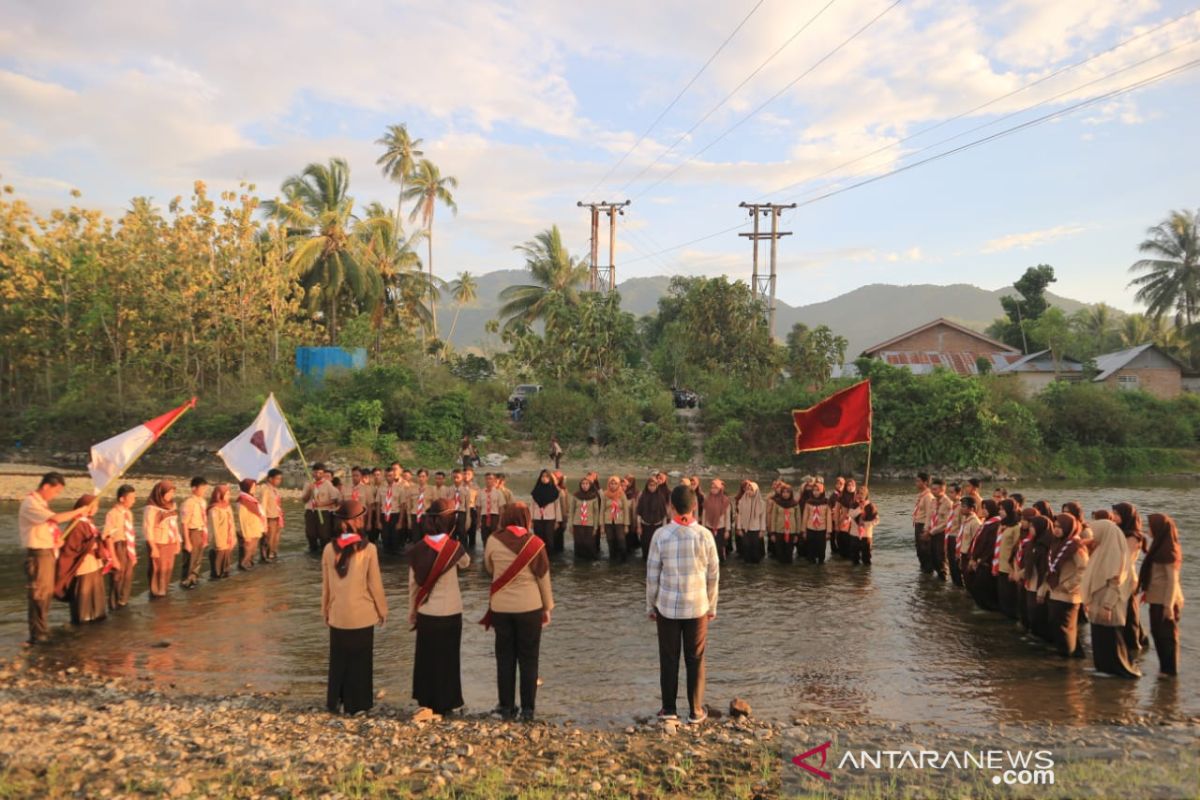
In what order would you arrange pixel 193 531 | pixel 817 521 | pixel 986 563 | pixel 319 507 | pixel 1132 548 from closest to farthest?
1. pixel 1132 548
2. pixel 986 563
3. pixel 193 531
4. pixel 817 521
5. pixel 319 507

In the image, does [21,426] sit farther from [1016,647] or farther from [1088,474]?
[1088,474]

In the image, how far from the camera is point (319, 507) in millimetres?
13953

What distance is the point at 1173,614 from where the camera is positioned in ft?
25.2

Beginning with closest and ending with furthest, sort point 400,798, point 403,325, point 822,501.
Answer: point 400,798
point 822,501
point 403,325

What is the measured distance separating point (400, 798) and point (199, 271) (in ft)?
116

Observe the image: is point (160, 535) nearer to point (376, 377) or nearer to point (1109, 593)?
point (1109, 593)

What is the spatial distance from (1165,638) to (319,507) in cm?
1201

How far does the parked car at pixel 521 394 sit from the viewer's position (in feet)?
132

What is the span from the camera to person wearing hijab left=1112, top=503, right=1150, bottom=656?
25.8ft

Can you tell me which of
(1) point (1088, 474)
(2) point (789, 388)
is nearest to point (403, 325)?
(2) point (789, 388)

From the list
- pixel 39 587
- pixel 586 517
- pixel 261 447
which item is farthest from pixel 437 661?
pixel 261 447

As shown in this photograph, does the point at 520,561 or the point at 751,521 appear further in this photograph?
the point at 751,521

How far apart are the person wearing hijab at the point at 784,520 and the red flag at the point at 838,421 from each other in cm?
84

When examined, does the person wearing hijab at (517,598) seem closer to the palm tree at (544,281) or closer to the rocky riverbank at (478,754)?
the rocky riverbank at (478,754)
